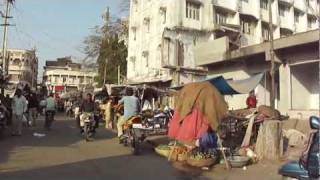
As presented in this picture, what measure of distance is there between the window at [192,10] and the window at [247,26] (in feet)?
19.2

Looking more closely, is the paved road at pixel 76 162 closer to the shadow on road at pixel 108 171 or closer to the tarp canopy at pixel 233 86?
the shadow on road at pixel 108 171

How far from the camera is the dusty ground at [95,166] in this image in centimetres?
1137

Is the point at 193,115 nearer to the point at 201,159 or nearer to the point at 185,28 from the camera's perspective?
the point at 201,159

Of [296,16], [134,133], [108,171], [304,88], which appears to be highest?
[296,16]

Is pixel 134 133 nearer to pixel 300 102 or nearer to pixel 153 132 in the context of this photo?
pixel 153 132

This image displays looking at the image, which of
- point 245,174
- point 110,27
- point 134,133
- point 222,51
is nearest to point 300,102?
point 222,51

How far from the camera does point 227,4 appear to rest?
45.3 metres

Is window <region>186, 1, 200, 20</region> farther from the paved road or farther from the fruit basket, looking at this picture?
the fruit basket

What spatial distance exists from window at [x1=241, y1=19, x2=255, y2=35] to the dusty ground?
104 ft

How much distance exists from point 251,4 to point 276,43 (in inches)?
1034

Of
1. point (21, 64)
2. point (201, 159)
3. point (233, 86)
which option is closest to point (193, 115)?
point (201, 159)

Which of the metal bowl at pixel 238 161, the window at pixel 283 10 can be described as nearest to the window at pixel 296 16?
the window at pixel 283 10

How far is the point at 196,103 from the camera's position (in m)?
13.0

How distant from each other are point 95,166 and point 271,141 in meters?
4.64
